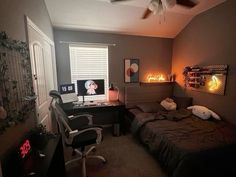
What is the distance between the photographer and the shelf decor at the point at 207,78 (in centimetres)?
251

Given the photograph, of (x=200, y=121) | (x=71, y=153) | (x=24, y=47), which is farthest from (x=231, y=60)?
(x=71, y=153)

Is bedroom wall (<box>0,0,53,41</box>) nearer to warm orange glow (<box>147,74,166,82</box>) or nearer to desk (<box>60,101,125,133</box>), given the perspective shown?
desk (<box>60,101,125,133</box>)

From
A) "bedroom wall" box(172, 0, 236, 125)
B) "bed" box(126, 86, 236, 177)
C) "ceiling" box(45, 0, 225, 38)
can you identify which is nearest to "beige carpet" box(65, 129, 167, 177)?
"bed" box(126, 86, 236, 177)

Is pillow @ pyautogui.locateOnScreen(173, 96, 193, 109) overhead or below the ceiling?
below

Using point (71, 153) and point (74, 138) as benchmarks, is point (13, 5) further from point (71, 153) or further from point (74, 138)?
point (71, 153)

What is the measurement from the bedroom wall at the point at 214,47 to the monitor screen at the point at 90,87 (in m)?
2.18

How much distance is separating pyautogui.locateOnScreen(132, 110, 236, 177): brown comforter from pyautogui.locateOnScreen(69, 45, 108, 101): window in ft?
5.74

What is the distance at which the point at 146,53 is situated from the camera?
3643 mm

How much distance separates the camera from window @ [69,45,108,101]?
3189 mm

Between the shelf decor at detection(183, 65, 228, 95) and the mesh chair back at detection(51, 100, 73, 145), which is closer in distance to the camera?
the mesh chair back at detection(51, 100, 73, 145)

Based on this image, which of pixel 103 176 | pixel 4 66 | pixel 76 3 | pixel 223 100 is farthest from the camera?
pixel 223 100

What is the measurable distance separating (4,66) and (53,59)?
75.6 inches

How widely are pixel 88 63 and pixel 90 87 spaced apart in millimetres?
626

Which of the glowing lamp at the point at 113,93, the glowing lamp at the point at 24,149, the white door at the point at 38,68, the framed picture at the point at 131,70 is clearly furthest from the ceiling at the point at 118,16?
the glowing lamp at the point at 24,149
